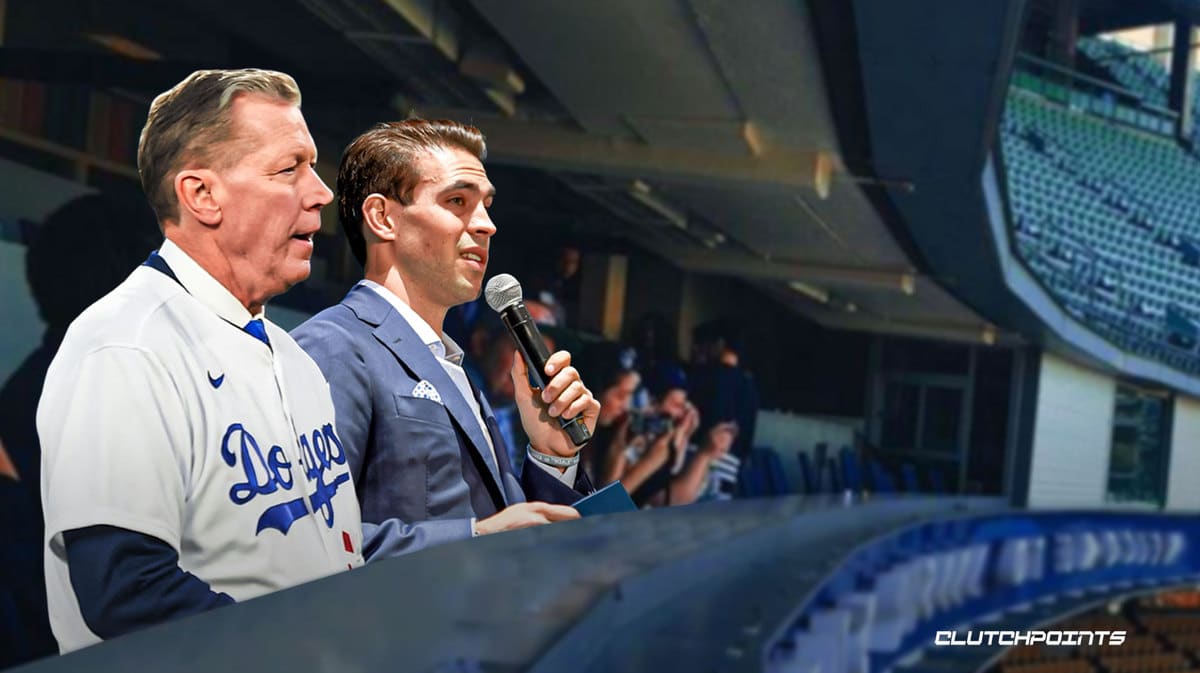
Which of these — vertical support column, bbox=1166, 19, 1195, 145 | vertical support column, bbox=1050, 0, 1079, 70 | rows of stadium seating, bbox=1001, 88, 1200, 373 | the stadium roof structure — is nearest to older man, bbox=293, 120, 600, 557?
the stadium roof structure

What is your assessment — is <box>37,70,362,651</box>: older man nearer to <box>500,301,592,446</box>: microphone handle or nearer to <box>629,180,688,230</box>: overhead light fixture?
<box>500,301,592,446</box>: microphone handle

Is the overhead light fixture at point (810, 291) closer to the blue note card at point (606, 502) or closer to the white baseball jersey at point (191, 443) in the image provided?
the blue note card at point (606, 502)

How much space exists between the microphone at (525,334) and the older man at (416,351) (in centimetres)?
2

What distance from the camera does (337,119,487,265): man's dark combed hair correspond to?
1.53 m

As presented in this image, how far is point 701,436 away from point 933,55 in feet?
21.0

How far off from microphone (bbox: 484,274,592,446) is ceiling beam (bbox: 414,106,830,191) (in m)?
5.38

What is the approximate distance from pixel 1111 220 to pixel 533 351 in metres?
24.5

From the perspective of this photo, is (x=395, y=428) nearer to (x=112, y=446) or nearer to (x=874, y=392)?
(x=112, y=446)

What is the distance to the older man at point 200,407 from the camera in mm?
1018

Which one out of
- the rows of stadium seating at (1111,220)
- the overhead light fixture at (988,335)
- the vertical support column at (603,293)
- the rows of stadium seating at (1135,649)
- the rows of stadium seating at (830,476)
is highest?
the rows of stadium seating at (1111,220)

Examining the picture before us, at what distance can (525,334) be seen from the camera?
62.3 inches

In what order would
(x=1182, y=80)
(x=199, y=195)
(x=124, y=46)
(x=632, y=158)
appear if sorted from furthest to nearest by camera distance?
(x=1182, y=80), (x=632, y=158), (x=124, y=46), (x=199, y=195)

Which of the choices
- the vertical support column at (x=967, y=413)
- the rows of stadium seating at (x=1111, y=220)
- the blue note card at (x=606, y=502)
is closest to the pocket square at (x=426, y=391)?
the blue note card at (x=606, y=502)

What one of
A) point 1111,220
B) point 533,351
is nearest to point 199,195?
point 533,351
